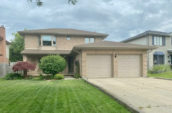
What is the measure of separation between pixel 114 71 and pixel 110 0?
8192 millimetres

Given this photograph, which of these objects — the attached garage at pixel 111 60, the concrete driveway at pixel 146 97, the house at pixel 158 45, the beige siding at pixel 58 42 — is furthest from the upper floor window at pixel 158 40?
the concrete driveway at pixel 146 97

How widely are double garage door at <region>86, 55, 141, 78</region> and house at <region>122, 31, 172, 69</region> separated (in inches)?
272

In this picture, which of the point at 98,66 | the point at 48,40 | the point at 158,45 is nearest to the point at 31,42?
the point at 48,40

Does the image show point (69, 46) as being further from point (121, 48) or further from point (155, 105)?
point (155, 105)

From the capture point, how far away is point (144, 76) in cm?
1411

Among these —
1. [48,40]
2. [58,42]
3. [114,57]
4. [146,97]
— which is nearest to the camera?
[146,97]

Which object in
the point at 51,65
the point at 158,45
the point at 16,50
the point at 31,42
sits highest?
the point at 31,42

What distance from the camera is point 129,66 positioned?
14.1m

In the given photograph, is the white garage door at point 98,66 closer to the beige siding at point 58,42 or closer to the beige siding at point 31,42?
the beige siding at point 58,42

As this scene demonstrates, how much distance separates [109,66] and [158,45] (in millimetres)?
11391

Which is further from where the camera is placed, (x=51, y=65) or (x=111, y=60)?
(x=111, y=60)

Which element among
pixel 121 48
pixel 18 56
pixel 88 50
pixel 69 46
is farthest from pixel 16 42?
pixel 121 48

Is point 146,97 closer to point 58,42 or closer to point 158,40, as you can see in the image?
point 58,42

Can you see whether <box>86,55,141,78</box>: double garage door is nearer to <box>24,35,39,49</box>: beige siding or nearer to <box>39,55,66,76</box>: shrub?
<box>39,55,66,76</box>: shrub
